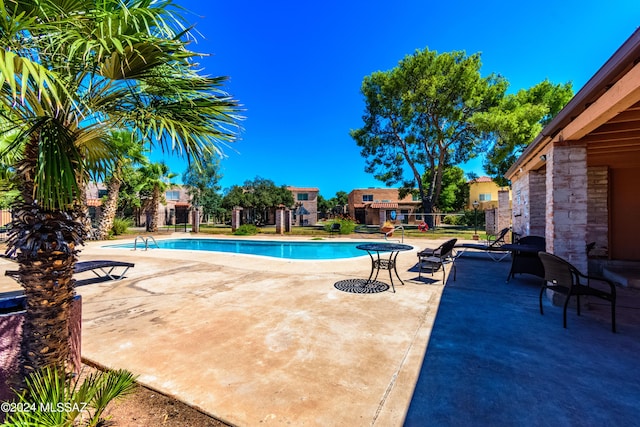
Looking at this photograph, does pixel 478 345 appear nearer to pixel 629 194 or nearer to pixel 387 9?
pixel 629 194

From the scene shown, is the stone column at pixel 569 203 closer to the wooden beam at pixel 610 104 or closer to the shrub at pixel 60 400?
the wooden beam at pixel 610 104

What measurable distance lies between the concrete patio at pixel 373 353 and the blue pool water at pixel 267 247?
7903 millimetres

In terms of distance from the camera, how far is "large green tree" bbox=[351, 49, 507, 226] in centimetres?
2211

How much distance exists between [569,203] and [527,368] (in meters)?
3.05

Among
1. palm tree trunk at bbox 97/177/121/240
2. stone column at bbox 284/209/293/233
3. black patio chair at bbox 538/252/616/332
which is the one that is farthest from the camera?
stone column at bbox 284/209/293/233

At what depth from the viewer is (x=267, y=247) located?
15.8 m

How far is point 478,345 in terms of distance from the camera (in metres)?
3.12

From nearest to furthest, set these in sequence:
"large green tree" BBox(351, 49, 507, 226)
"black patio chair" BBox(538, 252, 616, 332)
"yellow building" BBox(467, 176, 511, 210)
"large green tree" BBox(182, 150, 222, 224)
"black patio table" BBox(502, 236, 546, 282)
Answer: "black patio chair" BBox(538, 252, 616, 332) < "black patio table" BBox(502, 236, 546, 282) < "large green tree" BBox(351, 49, 507, 226) < "large green tree" BBox(182, 150, 222, 224) < "yellow building" BBox(467, 176, 511, 210)

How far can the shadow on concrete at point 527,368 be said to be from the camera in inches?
80.4

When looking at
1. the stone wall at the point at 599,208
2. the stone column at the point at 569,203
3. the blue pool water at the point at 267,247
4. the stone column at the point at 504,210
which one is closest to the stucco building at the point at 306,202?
the blue pool water at the point at 267,247

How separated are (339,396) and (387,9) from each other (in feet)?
56.6

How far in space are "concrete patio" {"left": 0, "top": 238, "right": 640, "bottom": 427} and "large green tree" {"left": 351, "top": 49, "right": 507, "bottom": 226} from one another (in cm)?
2066

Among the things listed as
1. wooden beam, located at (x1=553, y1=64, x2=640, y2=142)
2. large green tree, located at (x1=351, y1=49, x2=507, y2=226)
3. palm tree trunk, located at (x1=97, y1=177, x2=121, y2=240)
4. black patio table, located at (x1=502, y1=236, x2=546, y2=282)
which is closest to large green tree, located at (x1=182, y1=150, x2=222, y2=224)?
palm tree trunk, located at (x1=97, y1=177, x2=121, y2=240)

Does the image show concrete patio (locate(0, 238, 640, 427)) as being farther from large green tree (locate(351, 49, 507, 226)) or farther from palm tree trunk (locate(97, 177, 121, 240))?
large green tree (locate(351, 49, 507, 226))
